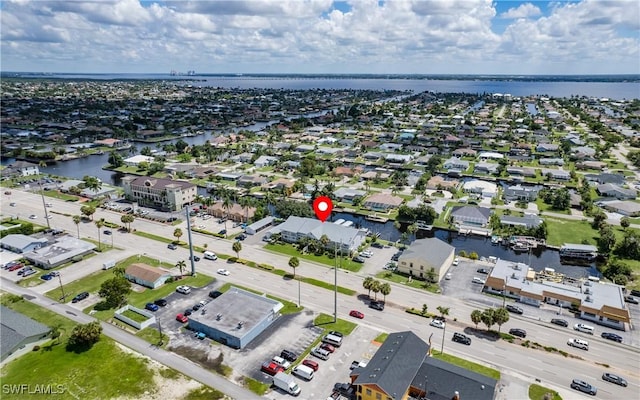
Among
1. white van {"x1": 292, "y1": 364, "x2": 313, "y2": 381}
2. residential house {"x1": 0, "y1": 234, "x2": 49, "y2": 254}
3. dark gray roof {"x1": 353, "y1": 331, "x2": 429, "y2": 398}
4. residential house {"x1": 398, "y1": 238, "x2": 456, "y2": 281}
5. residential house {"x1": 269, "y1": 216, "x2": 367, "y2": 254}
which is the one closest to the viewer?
dark gray roof {"x1": 353, "y1": 331, "x2": 429, "y2": 398}

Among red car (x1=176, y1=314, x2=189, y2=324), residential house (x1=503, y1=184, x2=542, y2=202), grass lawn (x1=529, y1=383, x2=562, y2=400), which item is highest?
residential house (x1=503, y1=184, x2=542, y2=202)

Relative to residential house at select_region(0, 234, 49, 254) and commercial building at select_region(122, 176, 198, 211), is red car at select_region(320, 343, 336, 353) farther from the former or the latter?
commercial building at select_region(122, 176, 198, 211)

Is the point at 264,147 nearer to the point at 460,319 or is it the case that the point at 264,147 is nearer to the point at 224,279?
the point at 224,279

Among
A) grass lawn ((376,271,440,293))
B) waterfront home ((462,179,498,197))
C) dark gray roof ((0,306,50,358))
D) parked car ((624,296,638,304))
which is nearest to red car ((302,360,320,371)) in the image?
grass lawn ((376,271,440,293))

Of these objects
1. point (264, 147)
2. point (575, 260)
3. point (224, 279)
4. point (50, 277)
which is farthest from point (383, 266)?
point (264, 147)

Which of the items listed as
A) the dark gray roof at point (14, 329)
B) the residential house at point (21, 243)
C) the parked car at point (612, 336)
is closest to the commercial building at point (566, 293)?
the parked car at point (612, 336)

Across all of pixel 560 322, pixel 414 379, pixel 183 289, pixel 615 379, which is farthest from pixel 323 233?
pixel 615 379

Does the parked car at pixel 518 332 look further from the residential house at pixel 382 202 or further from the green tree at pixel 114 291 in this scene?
the green tree at pixel 114 291
